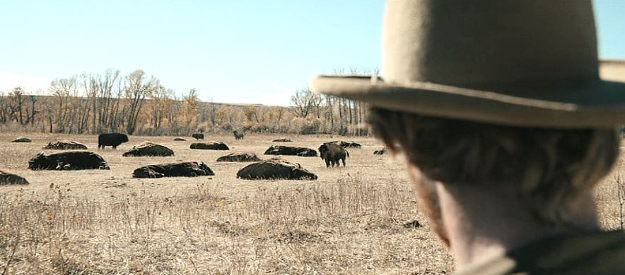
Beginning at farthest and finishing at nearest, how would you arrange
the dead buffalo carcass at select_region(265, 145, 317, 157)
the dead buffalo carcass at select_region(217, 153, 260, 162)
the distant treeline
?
the distant treeline → the dead buffalo carcass at select_region(265, 145, 317, 157) → the dead buffalo carcass at select_region(217, 153, 260, 162)

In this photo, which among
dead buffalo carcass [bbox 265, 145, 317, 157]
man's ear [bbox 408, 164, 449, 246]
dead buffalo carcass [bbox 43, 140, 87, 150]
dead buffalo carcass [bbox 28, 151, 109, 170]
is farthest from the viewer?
dead buffalo carcass [bbox 43, 140, 87, 150]

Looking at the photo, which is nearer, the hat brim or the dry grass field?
the hat brim

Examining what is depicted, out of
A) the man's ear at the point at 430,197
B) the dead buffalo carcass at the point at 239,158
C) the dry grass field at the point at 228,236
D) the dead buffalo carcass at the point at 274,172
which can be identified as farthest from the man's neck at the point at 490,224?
the dead buffalo carcass at the point at 239,158

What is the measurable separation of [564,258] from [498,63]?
0.35 metres

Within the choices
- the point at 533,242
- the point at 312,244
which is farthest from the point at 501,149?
the point at 312,244

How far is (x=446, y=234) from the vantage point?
1312 mm

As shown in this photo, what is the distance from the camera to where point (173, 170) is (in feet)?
64.3

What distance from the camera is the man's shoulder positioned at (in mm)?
1064

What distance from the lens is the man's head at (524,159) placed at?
3.75ft

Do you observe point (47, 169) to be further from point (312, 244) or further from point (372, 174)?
point (312, 244)

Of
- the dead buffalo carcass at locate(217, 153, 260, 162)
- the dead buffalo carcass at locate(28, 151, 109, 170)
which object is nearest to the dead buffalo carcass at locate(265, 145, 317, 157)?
the dead buffalo carcass at locate(217, 153, 260, 162)

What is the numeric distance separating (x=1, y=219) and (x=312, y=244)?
13.8 ft

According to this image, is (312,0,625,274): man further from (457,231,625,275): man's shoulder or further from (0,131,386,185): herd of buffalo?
(0,131,386,185): herd of buffalo

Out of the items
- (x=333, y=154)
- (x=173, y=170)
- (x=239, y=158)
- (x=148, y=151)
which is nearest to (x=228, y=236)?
(x=173, y=170)
